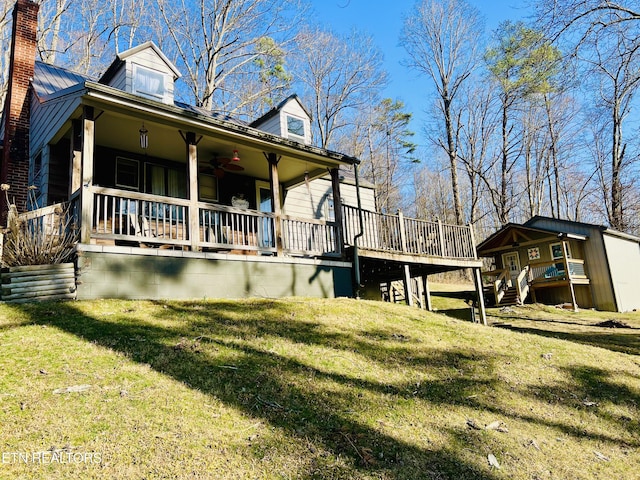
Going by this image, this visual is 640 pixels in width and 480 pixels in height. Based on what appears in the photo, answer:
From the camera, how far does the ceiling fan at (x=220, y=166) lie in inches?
440

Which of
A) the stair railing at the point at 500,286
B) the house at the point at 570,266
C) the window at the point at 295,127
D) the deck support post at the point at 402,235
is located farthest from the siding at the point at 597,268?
the window at the point at 295,127

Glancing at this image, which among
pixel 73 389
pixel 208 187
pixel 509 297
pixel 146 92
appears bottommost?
pixel 73 389

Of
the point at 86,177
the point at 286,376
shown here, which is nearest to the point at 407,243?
the point at 286,376

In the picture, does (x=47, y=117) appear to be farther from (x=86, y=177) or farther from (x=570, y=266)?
(x=570, y=266)

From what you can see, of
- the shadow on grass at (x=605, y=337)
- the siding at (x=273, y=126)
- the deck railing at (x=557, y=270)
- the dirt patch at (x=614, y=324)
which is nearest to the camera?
the shadow on grass at (x=605, y=337)

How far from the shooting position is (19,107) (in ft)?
36.3

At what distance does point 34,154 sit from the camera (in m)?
10.5

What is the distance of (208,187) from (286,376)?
8329 mm

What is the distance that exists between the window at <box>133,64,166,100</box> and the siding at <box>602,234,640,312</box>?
61.9ft

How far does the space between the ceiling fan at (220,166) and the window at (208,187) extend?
178mm

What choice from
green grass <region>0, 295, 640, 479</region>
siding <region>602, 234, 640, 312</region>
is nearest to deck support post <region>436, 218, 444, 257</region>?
green grass <region>0, 295, 640, 479</region>

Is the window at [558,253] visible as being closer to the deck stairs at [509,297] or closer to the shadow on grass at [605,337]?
the deck stairs at [509,297]

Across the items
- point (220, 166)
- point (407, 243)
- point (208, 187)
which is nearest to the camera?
point (220, 166)

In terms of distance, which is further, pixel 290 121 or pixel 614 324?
pixel 290 121
